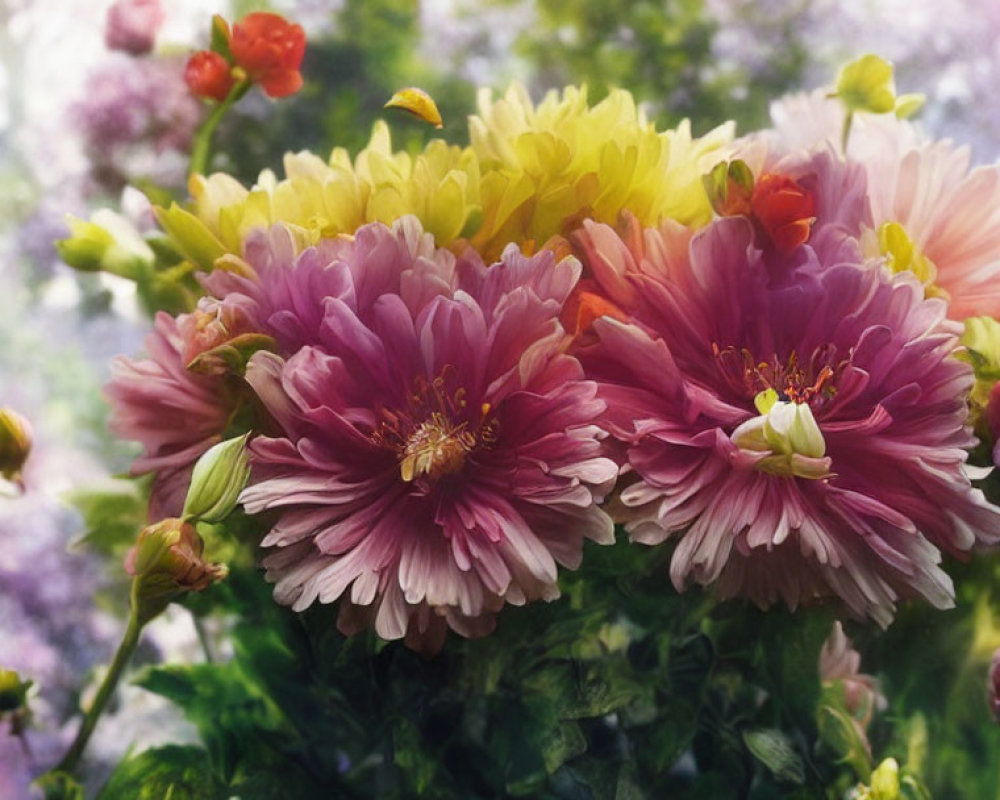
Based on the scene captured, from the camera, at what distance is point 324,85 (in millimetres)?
491

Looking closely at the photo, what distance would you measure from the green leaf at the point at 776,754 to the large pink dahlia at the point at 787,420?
0.22 ft

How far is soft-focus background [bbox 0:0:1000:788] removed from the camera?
480mm

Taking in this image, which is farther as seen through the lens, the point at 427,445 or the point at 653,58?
the point at 653,58

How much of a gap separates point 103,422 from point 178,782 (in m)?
0.15

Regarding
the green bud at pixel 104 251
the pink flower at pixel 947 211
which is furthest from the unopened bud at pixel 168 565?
the pink flower at pixel 947 211

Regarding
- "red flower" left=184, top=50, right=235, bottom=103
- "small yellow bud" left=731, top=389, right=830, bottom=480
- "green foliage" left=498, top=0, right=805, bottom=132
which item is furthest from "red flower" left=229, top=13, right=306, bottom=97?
"small yellow bud" left=731, top=389, right=830, bottom=480

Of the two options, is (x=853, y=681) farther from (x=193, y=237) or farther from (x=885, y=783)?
(x=193, y=237)

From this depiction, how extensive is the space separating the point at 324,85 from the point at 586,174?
0.58 ft

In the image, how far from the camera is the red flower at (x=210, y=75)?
43 cm

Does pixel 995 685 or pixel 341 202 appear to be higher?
pixel 341 202

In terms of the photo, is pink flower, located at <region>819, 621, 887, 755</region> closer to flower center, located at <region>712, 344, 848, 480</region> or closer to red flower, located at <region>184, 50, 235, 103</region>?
flower center, located at <region>712, 344, 848, 480</region>

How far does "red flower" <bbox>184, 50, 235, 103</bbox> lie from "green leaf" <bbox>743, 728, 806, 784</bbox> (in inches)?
11.3

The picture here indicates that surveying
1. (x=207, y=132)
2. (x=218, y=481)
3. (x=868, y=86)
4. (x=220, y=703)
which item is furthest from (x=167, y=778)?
(x=868, y=86)

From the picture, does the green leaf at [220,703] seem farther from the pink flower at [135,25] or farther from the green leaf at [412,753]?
the pink flower at [135,25]
